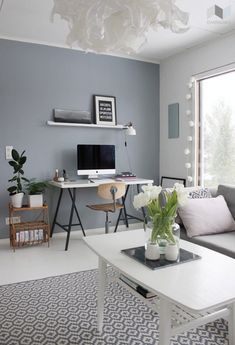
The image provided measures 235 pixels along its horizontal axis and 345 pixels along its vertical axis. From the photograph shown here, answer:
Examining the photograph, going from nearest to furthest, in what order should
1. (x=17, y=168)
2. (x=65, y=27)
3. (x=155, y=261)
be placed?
(x=155, y=261) < (x=65, y=27) < (x=17, y=168)

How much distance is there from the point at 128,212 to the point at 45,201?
1250 mm

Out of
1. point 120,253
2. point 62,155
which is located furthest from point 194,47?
point 120,253

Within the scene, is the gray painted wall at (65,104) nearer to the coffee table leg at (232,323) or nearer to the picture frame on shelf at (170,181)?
the picture frame on shelf at (170,181)

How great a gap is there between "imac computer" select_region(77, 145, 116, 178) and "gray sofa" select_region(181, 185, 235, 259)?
152 centimetres

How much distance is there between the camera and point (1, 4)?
282cm

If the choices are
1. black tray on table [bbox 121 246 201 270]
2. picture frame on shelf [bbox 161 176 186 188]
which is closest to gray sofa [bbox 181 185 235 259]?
black tray on table [bbox 121 246 201 270]

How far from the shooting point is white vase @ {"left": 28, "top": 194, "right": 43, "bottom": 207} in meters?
3.56

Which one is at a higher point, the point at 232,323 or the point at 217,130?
the point at 217,130

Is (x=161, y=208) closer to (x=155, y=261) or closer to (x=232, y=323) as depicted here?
(x=155, y=261)

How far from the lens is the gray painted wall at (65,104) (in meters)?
3.67

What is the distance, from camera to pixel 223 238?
2486 mm

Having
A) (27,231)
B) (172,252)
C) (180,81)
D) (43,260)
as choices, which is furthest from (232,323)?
(180,81)

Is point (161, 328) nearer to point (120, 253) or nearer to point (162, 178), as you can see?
point (120, 253)

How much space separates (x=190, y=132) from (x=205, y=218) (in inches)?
68.5
